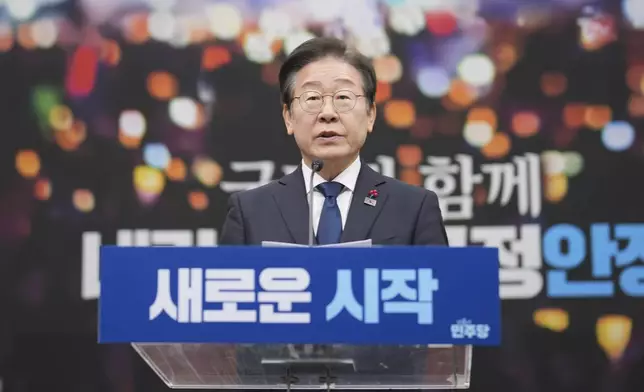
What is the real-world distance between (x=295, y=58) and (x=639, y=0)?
5.67 feet

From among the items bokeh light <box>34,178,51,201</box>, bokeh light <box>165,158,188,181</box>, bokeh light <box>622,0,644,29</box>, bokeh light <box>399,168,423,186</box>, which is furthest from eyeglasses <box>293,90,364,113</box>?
bokeh light <box>622,0,644,29</box>

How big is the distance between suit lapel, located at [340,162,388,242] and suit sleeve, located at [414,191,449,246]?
10 cm

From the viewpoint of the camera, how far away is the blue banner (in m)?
1.61

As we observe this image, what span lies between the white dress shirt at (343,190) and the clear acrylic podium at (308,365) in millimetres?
460

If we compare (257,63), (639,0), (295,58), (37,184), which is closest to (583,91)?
(639,0)

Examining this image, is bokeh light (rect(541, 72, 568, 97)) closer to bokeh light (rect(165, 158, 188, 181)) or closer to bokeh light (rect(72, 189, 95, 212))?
bokeh light (rect(165, 158, 188, 181))

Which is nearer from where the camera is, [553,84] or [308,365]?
[308,365]

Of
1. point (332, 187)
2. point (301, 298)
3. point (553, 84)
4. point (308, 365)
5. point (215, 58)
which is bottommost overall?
point (308, 365)

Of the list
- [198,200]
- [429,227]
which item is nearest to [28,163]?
[198,200]

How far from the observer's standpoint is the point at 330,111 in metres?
2.26

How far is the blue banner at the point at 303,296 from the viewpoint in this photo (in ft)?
Answer: 5.27

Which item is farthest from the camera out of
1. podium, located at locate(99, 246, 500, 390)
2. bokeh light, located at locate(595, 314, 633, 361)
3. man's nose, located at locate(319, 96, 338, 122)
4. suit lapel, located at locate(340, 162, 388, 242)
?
bokeh light, located at locate(595, 314, 633, 361)

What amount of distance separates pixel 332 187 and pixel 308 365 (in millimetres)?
632

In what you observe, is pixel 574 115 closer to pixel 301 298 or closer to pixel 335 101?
pixel 335 101
